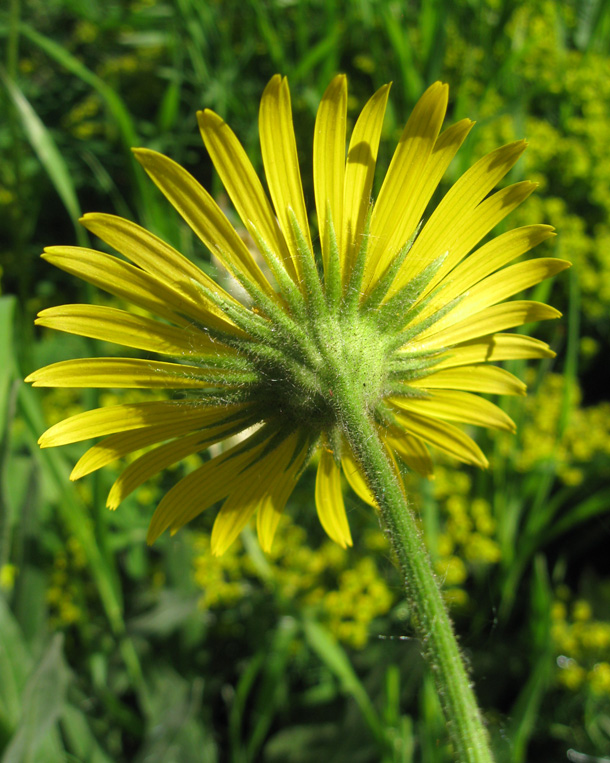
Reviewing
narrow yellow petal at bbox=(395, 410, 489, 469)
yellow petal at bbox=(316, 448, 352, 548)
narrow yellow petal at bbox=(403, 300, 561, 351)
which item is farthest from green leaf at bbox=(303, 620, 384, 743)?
narrow yellow petal at bbox=(403, 300, 561, 351)

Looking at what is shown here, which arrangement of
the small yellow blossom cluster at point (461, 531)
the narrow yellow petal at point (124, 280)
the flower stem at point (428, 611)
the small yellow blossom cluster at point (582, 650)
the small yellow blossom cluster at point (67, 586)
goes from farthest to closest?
the small yellow blossom cluster at point (461, 531)
the small yellow blossom cluster at point (67, 586)
the small yellow blossom cluster at point (582, 650)
the narrow yellow petal at point (124, 280)
the flower stem at point (428, 611)

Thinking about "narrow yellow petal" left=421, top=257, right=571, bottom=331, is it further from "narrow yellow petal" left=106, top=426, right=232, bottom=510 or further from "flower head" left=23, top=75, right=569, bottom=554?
"narrow yellow petal" left=106, top=426, right=232, bottom=510

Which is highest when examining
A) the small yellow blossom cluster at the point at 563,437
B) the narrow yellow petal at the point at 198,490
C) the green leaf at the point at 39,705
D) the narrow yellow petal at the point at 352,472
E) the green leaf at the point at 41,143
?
the green leaf at the point at 41,143

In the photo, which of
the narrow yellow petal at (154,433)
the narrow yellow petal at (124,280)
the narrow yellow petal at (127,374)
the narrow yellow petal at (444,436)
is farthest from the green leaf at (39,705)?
the narrow yellow petal at (444,436)

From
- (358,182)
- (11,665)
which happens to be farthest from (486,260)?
(11,665)

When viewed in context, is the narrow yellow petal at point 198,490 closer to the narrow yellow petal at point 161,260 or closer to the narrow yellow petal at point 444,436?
the narrow yellow petal at point 161,260

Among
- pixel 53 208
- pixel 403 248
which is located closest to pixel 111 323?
pixel 403 248

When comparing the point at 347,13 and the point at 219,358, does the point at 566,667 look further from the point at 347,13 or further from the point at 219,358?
the point at 347,13
